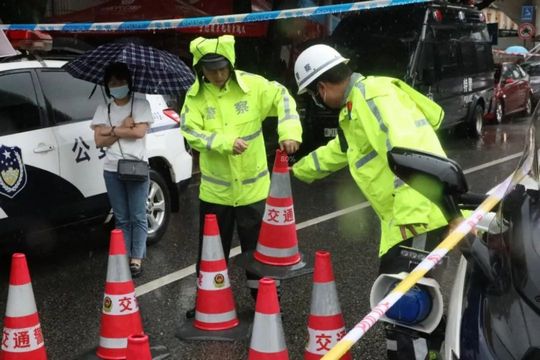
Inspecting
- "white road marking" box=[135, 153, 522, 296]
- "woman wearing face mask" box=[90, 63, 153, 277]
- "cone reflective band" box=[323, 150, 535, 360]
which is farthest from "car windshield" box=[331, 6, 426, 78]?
"cone reflective band" box=[323, 150, 535, 360]

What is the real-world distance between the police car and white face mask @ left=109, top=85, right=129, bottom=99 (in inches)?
23.3

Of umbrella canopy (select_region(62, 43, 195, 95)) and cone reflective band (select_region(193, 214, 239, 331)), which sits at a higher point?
umbrella canopy (select_region(62, 43, 195, 95))

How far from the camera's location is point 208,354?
4.47 meters

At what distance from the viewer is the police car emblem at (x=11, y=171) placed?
18.3 ft

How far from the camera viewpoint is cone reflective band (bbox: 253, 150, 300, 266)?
496cm

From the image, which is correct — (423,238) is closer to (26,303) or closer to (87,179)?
(26,303)

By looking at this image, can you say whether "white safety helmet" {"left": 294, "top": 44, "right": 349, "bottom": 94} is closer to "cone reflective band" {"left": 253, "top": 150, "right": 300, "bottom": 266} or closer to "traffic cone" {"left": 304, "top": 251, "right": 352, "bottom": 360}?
"traffic cone" {"left": 304, "top": 251, "right": 352, "bottom": 360}

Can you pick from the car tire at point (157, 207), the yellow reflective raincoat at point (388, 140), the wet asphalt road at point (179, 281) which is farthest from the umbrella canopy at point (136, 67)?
the yellow reflective raincoat at point (388, 140)

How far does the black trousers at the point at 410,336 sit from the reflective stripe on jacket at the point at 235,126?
163 centimetres

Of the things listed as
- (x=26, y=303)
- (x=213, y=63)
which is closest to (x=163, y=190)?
(x=213, y=63)

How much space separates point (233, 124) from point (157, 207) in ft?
8.15

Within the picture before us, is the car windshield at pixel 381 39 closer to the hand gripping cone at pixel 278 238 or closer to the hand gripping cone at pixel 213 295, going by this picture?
the hand gripping cone at pixel 278 238

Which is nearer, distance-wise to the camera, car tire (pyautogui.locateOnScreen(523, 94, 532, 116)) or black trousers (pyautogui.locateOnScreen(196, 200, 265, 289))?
black trousers (pyautogui.locateOnScreen(196, 200, 265, 289))

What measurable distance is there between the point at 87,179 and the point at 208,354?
240 cm
